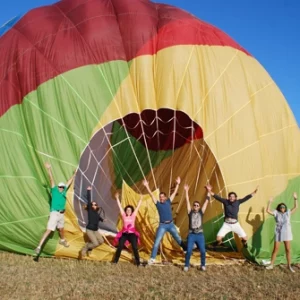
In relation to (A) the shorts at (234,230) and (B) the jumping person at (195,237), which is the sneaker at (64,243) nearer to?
(B) the jumping person at (195,237)

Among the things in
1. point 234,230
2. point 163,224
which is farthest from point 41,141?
point 234,230

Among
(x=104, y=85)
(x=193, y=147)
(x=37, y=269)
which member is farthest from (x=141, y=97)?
(x=37, y=269)

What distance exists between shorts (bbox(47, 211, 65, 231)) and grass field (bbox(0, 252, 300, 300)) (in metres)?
0.49

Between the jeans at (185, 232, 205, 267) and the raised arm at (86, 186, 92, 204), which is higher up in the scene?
the raised arm at (86, 186, 92, 204)

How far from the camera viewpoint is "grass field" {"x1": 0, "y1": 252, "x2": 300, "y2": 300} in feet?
16.8

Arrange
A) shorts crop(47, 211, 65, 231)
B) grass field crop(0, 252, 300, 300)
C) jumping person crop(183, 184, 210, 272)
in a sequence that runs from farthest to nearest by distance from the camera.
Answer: shorts crop(47, 211, 65, 231) → jumping person crop(183, 184, 210, 272) → grass field crop(0, 252, 300, 300)

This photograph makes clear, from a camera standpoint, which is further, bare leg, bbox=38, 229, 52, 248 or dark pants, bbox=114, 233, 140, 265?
bare leg, bbox=38, 229, 52, 248

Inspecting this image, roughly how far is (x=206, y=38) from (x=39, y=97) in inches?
108

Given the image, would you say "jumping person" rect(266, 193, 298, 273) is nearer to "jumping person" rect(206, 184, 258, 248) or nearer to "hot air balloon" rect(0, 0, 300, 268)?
"hot air balloon" rect(0, 0, 300, 268)

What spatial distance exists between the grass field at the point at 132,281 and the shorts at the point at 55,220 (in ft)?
1.61

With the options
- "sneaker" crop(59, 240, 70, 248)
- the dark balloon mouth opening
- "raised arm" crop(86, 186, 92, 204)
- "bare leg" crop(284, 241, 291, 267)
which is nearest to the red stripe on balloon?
the dark balloon mouth opening

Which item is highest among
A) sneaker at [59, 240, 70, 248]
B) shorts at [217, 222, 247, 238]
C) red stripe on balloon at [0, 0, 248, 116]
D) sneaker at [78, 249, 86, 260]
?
red stripe on balloon at [0, 0, 248, 116]

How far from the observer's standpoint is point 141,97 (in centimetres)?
716

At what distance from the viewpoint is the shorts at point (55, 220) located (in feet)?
22.2
